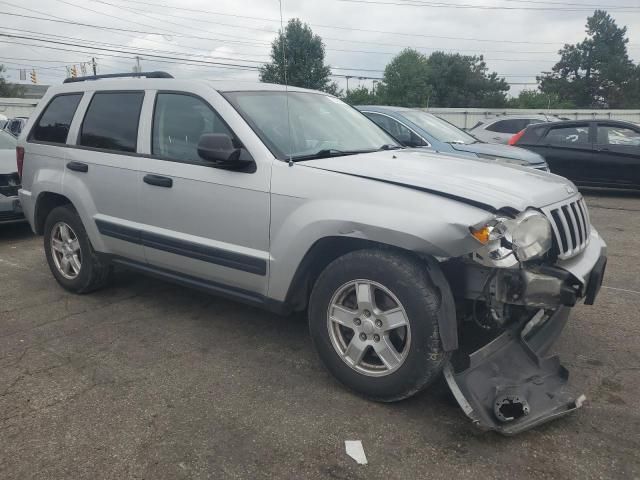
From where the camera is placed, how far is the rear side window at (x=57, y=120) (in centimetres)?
483

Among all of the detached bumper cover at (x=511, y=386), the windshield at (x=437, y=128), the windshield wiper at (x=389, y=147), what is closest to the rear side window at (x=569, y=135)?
the windshield at (x=437, y=128)

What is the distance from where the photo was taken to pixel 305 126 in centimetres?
392

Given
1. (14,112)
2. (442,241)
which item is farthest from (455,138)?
(14,112)

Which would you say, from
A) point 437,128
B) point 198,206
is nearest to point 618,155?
point 437,128

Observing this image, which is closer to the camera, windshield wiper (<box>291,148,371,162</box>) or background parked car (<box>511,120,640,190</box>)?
windshield wiper (<box>291,148,371,162</box>)

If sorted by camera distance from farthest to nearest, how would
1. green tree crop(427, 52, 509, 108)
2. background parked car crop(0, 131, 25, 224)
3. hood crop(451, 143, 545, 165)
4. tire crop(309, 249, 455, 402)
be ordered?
green tree crop(427, 52, 509, 108), hood crop(451, 143, 545, 165), background parked car crop(0, 131, 25, 224), tire crop(309, 249, 455, 402)

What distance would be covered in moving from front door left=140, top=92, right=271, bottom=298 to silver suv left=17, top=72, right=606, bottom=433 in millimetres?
11

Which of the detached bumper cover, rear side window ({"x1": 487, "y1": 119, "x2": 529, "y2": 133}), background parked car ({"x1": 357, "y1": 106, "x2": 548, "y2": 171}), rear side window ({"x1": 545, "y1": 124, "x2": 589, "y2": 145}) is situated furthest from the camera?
rear side window ({"x1": 487, "y1": 119, "x2": 529, "y2": 133})

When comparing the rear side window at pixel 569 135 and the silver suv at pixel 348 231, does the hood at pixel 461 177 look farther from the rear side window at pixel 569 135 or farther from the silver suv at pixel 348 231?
the rear side window at pixel 569 135

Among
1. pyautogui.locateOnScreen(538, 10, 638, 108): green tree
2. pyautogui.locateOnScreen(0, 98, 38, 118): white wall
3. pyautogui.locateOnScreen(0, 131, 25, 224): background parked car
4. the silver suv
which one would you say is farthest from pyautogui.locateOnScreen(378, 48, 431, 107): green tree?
the silver suv

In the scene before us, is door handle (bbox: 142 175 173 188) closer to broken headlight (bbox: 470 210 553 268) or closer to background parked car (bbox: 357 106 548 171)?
broken headlight (bbox: 470 210 553 268)

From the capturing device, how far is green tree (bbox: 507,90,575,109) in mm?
65625

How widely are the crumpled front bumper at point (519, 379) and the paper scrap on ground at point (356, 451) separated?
53cm

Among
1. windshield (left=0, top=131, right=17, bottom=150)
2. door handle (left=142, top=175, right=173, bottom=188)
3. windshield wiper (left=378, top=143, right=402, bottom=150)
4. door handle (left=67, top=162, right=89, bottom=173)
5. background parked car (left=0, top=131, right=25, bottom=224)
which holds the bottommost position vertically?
background parked car (left=0, top=131, right=25, bottom=224)
